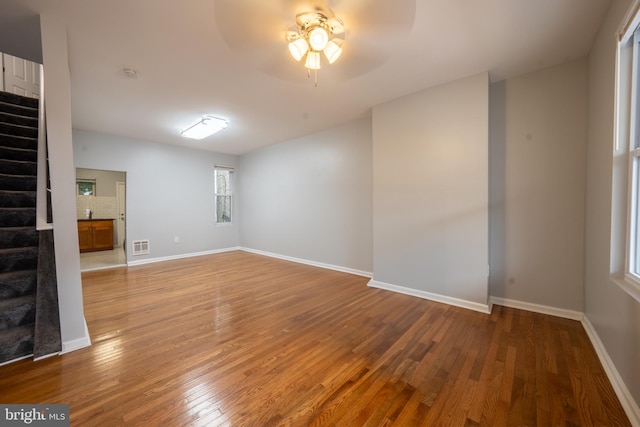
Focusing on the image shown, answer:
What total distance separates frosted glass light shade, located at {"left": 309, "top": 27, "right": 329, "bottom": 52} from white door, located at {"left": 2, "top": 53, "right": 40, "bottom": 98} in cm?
527

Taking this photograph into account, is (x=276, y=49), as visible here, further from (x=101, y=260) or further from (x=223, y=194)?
(x=101, y=260)

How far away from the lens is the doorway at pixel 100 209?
6.30m

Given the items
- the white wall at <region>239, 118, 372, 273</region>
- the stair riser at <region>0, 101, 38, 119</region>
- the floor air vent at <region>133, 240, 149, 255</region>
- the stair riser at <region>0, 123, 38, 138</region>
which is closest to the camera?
the stair riser at <region>0, 123, 38, 138</region>

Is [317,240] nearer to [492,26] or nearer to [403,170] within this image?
[403,170]

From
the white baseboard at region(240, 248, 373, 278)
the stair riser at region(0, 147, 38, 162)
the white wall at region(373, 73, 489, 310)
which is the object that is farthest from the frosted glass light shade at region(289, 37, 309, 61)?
the stair riser at region(0, 147, 38, 162)

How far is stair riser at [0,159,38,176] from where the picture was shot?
272 centimetres

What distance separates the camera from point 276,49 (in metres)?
2.24

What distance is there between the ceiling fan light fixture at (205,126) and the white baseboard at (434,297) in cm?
Answer: 359

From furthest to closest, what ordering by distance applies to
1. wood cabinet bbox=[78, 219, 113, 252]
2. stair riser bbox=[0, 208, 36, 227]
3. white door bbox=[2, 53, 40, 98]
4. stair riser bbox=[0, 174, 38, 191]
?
wood cabinet bbox=[78, 219, 113, 252]
white door bbox=[2, 53, 40, 98]
stair riser bbox=[0, 174, 38, 191]
stair riser bbox=[0, 208, 36, 227]

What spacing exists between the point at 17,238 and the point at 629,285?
4.89 meters

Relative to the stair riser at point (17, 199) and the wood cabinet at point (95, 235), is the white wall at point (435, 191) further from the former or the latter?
the wood cabinet at point (95, 235)

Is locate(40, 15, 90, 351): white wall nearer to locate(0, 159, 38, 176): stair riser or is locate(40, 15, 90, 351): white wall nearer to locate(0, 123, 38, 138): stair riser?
locate(0, 159, 38, 176): stair riser

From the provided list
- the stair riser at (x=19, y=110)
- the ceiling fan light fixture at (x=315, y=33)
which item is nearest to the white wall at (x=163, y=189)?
the stair riser at (x=19, y=110)

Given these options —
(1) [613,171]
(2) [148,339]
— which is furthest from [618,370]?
(2) [148,339]
